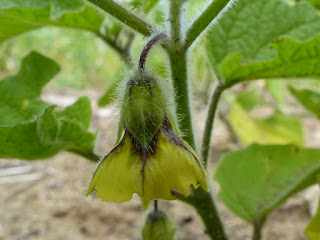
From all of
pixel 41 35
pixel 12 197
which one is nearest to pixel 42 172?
pixel 12 197

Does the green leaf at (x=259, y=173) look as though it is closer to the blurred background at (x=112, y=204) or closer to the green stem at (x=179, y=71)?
the blurred background at (x=112, y=204)

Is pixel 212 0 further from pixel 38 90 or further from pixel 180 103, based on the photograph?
pixel 38 90

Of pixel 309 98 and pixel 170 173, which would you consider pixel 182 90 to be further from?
pixel 309 98

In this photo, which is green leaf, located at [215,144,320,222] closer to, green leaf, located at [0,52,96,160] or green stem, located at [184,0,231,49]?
green leaf, located at [0,52,96,160]

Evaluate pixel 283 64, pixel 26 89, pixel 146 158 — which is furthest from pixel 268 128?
pixel 146 158

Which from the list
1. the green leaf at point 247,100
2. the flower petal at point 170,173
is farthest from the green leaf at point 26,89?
the green leaf at point 247,100
